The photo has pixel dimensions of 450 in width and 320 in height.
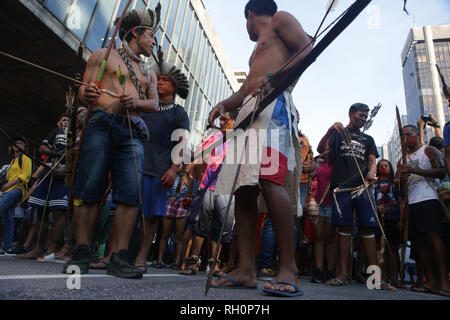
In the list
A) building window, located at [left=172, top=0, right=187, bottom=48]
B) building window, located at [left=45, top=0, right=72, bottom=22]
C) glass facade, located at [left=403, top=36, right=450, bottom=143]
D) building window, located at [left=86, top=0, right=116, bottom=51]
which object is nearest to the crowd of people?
building window, located at [left=45, top=0, right=72, bottom=22]

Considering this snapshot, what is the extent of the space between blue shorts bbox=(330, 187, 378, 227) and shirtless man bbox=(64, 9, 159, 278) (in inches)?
96.5

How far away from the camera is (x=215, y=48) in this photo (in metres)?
22.8

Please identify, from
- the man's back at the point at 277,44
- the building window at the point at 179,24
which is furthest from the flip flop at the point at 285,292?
the building window at the point at 179,24

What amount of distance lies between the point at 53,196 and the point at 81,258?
261 cm

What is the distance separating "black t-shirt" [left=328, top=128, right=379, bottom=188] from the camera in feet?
12.2

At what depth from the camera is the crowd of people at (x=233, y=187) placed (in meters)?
2.00

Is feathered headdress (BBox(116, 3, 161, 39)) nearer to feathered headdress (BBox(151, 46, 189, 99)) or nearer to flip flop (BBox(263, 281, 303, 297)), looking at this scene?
feathered headdress (BBox(151, 46, 189, 99))

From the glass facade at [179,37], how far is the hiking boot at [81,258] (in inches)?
278

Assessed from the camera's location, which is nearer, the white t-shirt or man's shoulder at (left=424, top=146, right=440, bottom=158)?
the white t-shirt

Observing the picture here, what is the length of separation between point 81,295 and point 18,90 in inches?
Result: 441

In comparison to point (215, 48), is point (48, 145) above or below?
below
